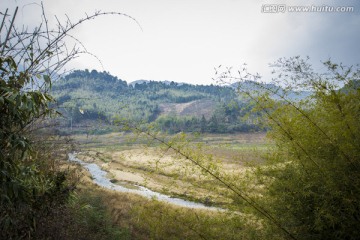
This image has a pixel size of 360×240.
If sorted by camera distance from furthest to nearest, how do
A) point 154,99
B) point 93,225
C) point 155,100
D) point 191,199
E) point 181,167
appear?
1. point 154,99
2. point 155,100
3. point 181,167
4. point 93,225
5. point 191,199

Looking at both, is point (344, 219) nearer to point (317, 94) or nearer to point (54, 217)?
point (317, 94)

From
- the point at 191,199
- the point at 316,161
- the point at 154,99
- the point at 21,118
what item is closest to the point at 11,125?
the point at 21,118

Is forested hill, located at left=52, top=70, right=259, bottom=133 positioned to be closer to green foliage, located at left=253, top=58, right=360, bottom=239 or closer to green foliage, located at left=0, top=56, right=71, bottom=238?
green foliage, located at left=253, top=58, right=360, bottom=239

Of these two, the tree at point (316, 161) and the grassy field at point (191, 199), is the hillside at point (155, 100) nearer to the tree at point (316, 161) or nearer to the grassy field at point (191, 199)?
the grassy field at point (191, 199)

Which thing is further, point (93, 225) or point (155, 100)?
point (155, 100)

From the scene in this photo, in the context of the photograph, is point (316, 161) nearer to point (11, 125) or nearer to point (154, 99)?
point (11, 125)

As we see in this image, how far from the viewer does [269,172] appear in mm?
3857

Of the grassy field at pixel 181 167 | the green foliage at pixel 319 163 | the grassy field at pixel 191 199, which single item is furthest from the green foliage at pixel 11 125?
the green foliage at pixel 319 163

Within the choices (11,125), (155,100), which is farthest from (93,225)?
(155,100)

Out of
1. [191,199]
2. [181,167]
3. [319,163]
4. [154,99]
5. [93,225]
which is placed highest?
[154,99]

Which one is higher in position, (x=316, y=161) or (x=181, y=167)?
(x=316, y=161)

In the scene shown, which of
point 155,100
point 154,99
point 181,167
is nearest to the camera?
point 181,167

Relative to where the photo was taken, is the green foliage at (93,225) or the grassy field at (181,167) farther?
the green foliage at (93,225)

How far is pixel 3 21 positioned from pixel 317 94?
3.76 m
